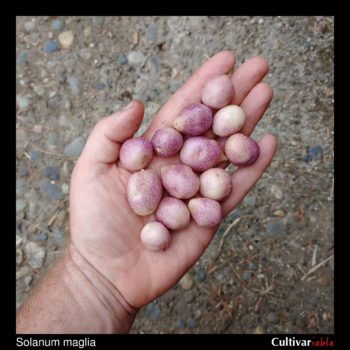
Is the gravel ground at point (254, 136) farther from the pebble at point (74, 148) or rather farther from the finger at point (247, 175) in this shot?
the finger at point (247, 175)

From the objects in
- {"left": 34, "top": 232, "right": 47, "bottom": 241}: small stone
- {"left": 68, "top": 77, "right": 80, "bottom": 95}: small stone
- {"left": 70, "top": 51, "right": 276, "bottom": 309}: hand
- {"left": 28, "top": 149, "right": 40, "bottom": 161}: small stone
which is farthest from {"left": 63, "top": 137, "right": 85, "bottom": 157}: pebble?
{"left": 70, "top": 51, "right": 276, "bottom": 309}: hand

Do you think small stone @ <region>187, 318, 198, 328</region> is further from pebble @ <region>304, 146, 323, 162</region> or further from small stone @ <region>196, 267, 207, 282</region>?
pebble @ <region>304, 146, 323, 162</region>

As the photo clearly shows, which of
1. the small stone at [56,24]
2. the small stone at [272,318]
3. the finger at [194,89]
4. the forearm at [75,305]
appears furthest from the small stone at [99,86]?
the small stone at [272,318]

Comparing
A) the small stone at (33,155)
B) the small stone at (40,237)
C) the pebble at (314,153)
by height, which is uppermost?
the small stone at (33,155)

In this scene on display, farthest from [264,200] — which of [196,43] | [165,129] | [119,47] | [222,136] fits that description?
[119,47]

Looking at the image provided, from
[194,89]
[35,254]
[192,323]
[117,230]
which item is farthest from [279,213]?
[35,254]

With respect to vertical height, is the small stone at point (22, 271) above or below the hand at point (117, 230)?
below
